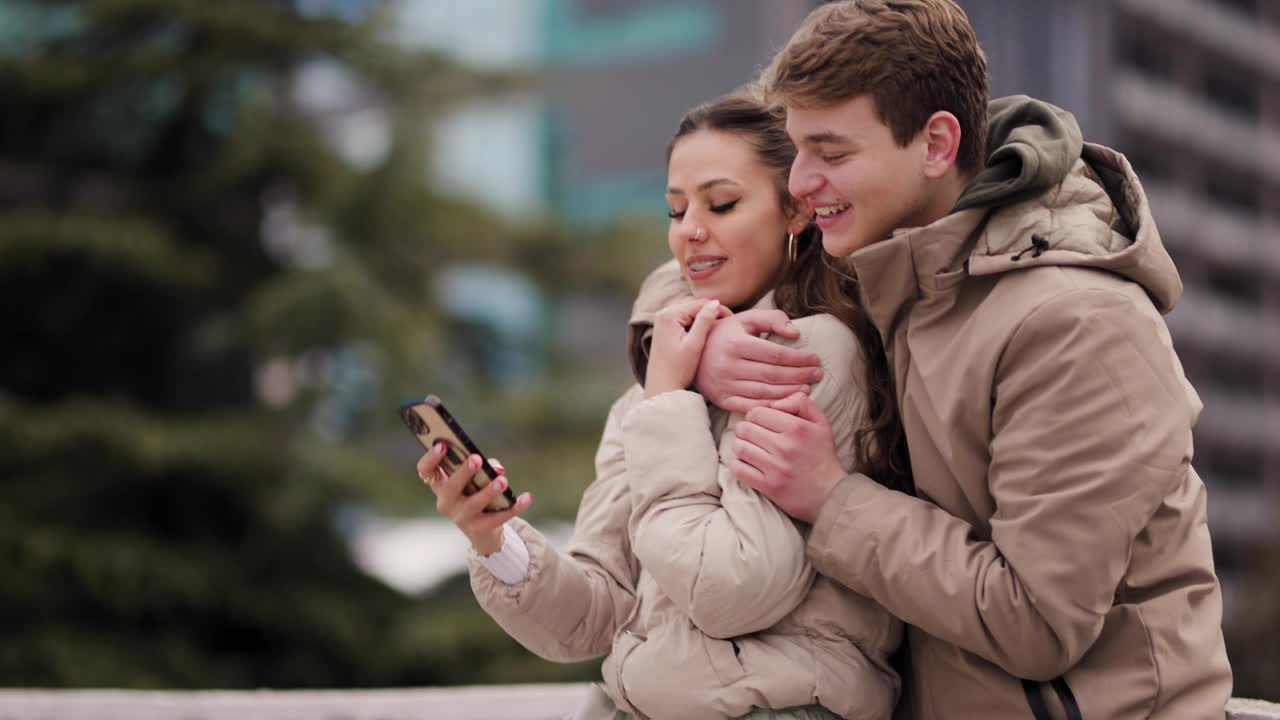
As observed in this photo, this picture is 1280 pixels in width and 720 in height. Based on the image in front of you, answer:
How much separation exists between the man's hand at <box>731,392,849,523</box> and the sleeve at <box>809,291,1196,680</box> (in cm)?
11

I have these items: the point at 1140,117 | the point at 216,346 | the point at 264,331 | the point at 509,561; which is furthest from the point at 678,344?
the point at 1140,117

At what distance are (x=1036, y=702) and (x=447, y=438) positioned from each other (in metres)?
0.87

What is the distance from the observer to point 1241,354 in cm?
3469

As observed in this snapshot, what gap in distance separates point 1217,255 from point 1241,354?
2534 millimetres

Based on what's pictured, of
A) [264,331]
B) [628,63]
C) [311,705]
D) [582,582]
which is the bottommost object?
[628,63]

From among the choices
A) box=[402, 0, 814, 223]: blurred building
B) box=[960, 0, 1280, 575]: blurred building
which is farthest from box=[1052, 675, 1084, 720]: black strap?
box=[960, 0, 1280, 575]: blurred building

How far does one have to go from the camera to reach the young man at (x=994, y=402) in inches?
68.1

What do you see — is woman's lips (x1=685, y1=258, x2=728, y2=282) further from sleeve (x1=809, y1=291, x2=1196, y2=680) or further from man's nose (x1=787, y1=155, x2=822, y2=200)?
sleeve (x1=809, y1=291, x2=1196, y2=680)

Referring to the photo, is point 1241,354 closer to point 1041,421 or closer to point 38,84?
point 38,84

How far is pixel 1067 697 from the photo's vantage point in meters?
1.81

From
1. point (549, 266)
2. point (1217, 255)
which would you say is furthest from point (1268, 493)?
point (549, 266)

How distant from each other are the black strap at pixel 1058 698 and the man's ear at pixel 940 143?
691 mm

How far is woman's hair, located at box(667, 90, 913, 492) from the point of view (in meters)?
2.01

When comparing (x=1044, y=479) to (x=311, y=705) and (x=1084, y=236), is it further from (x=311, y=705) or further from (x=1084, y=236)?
(x=311, y=705)
